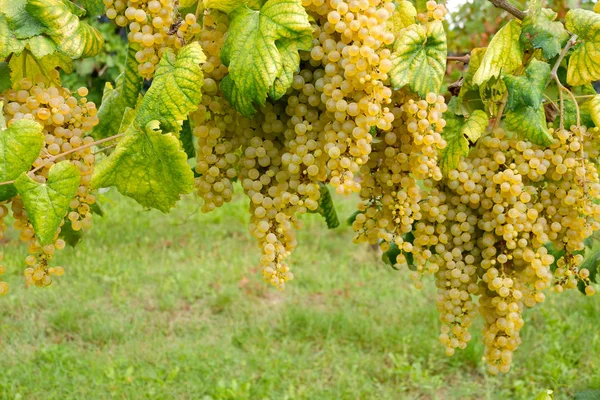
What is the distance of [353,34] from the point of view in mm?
771

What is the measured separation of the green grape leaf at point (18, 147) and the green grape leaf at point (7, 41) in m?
0.11

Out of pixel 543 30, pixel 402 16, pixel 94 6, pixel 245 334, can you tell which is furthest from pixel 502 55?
pixel 245 334

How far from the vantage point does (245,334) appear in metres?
3.33

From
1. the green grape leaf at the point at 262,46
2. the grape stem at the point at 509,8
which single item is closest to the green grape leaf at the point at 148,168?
the green grape leaf at the point at 262,46

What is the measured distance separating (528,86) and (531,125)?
0.19 feet

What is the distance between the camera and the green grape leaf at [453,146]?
1.01 m

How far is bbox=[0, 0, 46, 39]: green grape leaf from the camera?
82cm

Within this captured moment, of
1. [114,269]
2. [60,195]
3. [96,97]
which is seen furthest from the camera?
[96,97]

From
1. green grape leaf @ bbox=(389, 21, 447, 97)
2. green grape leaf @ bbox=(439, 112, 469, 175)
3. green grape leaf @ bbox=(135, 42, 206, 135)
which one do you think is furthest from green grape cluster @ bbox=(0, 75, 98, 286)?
green grape leaf @ bbox=(439, 112, 469, 175)

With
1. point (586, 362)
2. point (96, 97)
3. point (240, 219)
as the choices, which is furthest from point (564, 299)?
point (96, 97)

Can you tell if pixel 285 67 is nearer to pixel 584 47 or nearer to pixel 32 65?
pixel 32 65

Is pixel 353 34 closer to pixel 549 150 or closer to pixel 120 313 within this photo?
pixel 549 150

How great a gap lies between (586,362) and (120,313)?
7.71 feet

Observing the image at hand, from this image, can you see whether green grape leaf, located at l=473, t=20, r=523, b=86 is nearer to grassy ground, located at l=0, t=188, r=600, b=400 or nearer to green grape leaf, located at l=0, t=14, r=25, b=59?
green grape leaf, located at l=0, t=14, r=25, b=59
